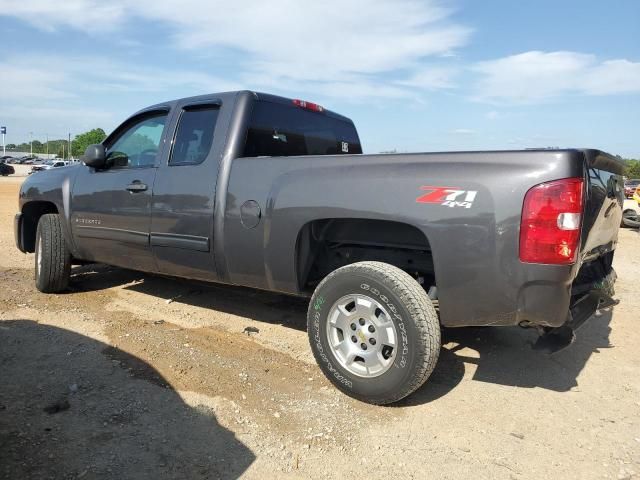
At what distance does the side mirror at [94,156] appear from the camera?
15.7ft

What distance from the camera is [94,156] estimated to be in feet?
15.7

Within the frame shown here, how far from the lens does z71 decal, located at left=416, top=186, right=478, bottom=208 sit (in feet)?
9.16

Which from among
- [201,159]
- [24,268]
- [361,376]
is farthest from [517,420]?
[24,268]

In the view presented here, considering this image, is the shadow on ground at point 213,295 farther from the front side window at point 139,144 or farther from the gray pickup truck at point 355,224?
the front side window at point 139,144

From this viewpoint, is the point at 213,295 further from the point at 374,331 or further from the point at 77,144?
the point at 77,144

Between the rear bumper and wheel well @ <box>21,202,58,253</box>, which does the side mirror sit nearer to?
wheel well @ <box>21,202,58,253</box>

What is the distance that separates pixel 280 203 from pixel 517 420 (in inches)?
76.7

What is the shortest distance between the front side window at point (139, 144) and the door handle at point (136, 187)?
19cm

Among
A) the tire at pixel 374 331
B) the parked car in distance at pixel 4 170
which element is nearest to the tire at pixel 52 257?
the tire at pixel 374 331

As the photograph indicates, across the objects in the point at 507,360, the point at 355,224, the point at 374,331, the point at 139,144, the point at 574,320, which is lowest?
the point at 507,360

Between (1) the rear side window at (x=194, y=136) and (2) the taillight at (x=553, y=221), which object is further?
(1) the rear side window at (x=194, y=136)

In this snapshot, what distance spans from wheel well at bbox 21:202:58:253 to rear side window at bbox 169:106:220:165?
2222 millimetres

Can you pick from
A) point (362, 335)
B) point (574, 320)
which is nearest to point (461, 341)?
point (574, 320)

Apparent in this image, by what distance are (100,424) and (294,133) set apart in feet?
8.97
